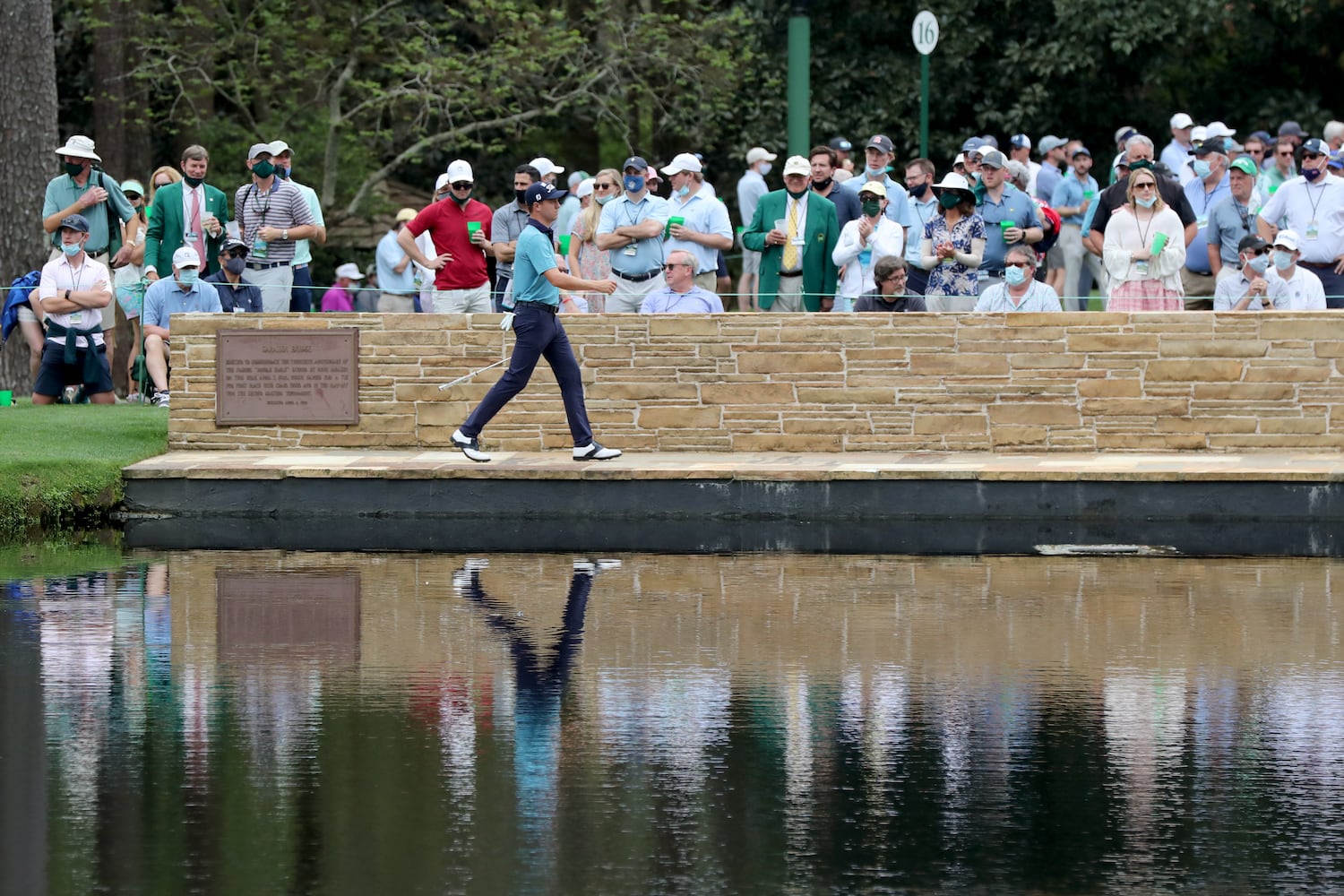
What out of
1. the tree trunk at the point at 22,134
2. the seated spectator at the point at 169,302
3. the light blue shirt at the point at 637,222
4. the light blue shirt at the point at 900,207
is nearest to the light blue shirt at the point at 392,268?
the seated spectator at the point at 169,302

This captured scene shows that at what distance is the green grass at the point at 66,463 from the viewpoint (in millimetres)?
13805

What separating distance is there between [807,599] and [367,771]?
3.97m

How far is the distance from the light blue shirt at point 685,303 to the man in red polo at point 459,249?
1.58 m

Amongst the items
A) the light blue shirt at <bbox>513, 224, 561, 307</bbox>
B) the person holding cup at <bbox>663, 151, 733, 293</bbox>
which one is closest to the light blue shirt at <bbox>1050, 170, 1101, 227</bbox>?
the person holding cup at <bbox>663, 151, 733, 293</bbox>

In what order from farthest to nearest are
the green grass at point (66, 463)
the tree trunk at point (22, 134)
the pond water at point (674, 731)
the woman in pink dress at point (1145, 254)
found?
the tree trunk at point (22, 134) < the woman in pink dress at point (1145, 254) < the green grass at point (66, 463) < the pond water at point (674, 731)

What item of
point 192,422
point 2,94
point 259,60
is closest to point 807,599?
point 192,422

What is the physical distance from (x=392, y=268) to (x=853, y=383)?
6.04 metres

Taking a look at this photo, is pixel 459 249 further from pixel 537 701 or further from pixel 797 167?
pixel 537 701

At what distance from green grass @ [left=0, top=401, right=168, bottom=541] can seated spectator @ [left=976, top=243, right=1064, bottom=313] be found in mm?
5805

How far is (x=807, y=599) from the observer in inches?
426

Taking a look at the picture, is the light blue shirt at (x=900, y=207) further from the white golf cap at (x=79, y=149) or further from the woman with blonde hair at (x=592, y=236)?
the white golf cap at (x=79, y=149)

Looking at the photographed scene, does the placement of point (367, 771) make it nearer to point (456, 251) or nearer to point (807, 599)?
point (807, 599)

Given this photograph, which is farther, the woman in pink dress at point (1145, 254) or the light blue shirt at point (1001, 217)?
the light blue shirt at point (1001, 217)

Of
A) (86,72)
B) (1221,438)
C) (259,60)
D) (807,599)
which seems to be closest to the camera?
(807,599)
